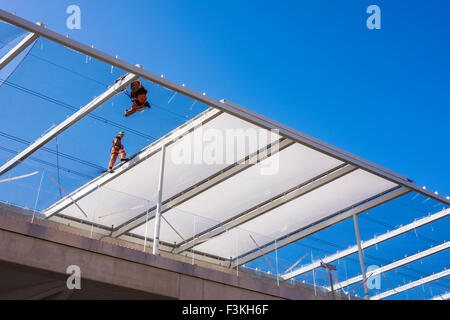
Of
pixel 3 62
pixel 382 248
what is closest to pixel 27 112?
pixel 3 62

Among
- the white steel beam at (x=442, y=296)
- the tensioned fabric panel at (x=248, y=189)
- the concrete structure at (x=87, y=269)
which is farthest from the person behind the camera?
the white steel beam at (x=442, y=296)

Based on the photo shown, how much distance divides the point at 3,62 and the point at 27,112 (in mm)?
1608

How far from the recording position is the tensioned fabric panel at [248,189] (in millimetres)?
14727

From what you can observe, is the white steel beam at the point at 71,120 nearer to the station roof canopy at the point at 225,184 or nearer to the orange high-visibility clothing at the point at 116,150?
the station roof canopy at the point at 225,184

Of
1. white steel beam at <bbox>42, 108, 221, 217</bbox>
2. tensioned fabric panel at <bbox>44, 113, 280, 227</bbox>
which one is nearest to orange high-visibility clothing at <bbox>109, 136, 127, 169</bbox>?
white steel beam at <bbox>42, 108, 221, 217</bbox>

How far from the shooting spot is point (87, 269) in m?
11.2

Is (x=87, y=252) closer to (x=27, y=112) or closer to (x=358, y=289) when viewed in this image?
(x=27, y=112)

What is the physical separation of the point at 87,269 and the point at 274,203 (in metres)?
8.49

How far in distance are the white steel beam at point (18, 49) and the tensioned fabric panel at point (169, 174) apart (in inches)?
138

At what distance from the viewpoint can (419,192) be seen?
1725 cm

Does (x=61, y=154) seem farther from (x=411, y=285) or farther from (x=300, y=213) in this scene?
(x=411, y=285)

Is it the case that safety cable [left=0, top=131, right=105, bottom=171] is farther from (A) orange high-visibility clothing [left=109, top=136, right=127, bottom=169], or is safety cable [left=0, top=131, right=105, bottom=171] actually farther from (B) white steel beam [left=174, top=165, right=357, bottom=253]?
(B) white steel beam [left=174, top=165, right=357, bottom=253]

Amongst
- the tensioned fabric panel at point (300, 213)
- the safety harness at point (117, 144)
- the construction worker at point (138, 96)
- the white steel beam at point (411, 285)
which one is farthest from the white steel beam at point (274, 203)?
the white steel beam at point (411, 285)

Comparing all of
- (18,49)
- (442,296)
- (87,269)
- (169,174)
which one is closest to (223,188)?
(169,174)
